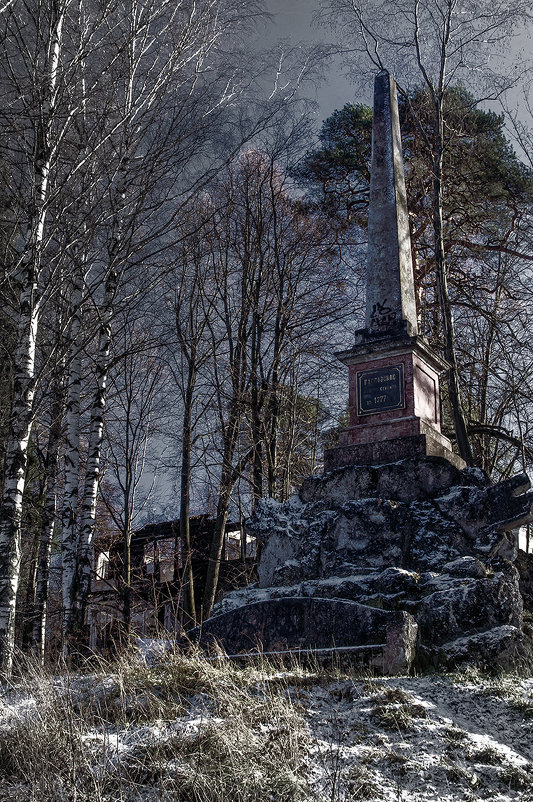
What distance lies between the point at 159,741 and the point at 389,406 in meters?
6.19

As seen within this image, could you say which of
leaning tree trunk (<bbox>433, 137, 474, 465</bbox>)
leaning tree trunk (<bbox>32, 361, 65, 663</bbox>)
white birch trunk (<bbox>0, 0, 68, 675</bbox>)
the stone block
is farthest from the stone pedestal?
leaning tree trunk (<bbox>32, 361, 65, 663</bbox>)

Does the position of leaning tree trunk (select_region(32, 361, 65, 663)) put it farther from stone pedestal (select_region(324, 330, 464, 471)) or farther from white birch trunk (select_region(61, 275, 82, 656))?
stone pedestal (select_region(324, 330, 464, 471))

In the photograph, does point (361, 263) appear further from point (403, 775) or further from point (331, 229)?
point (403, 775)

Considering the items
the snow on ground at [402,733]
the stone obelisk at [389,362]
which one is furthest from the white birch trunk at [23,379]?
the stone obelisk at [389,362]

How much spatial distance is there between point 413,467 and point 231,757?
5460 mm

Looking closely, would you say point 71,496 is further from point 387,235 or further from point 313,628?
point 387,235

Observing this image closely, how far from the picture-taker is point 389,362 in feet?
31.9

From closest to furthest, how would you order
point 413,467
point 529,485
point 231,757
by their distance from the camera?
1. point 231,757
2. point 529,485
3. point 413,467

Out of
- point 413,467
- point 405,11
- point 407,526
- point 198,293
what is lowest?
point 407,526

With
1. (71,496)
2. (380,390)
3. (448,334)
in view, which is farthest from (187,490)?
(448,334)

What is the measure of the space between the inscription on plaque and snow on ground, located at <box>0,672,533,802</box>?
184 inches

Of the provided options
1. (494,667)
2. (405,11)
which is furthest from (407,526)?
(405,11)

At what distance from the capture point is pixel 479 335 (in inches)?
709

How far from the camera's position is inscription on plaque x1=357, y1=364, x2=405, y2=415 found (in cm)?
943
